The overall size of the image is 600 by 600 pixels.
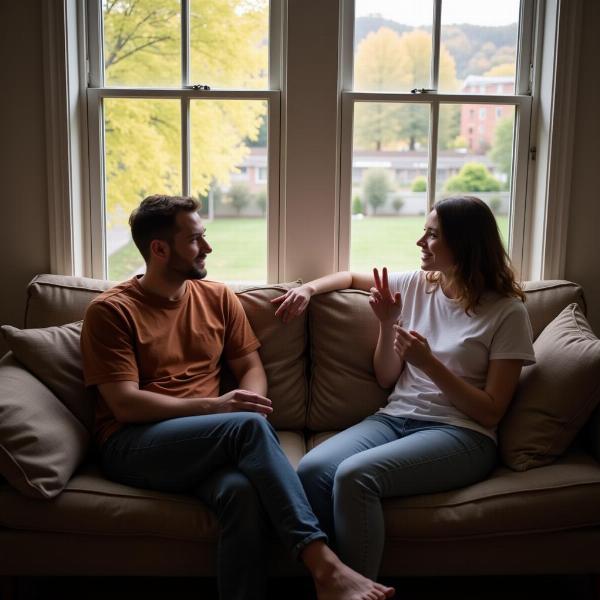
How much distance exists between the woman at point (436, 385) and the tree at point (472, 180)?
0.69m

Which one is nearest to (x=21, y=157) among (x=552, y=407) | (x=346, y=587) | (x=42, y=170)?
(x=42, y=170)

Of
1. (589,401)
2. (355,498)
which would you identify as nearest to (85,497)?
(355,498)

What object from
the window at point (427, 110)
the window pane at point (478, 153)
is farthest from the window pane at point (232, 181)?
the window pane at point (478, 153)

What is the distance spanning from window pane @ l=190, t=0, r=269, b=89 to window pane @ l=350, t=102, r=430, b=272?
45cm

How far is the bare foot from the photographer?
1666mm

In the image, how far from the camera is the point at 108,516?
1.81 m

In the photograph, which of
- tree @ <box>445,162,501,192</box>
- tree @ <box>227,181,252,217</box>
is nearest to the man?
tree @ <box>227,181,252,217</box>

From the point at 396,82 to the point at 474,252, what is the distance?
998 millimetres

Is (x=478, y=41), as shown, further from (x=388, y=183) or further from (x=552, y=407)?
(x=552, y=407)

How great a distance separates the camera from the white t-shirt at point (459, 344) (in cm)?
199

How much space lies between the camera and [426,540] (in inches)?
72.4

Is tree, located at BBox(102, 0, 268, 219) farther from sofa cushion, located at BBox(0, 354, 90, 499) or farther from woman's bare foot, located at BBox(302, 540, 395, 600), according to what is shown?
woman's bare foot, located at BBox(302, 540, 395, 600)

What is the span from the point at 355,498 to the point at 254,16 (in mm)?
1888

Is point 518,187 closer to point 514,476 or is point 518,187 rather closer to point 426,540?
point 514,476
